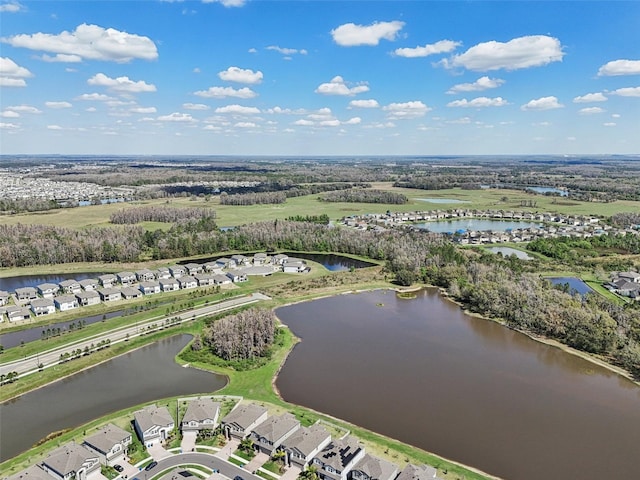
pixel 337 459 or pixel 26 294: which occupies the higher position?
pixel 26 294

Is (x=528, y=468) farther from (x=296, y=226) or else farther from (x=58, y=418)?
(x=296, y=226)

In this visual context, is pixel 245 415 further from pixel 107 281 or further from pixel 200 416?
pixel 107 281

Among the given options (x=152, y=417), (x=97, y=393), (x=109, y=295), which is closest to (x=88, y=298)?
(x=109, y=295)

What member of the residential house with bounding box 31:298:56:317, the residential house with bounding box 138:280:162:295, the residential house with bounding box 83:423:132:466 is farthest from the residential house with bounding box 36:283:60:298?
the residential house with bounding box 83:423:132:466

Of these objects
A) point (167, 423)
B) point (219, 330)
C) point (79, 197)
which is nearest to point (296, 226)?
point (219, 330)

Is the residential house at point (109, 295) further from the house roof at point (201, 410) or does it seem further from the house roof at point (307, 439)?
the house roof at point (307, 439)

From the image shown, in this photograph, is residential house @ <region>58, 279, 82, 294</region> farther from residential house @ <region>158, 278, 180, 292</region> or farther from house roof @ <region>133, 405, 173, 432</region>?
house roof @ <region>133, 405, 173, 432</region>
